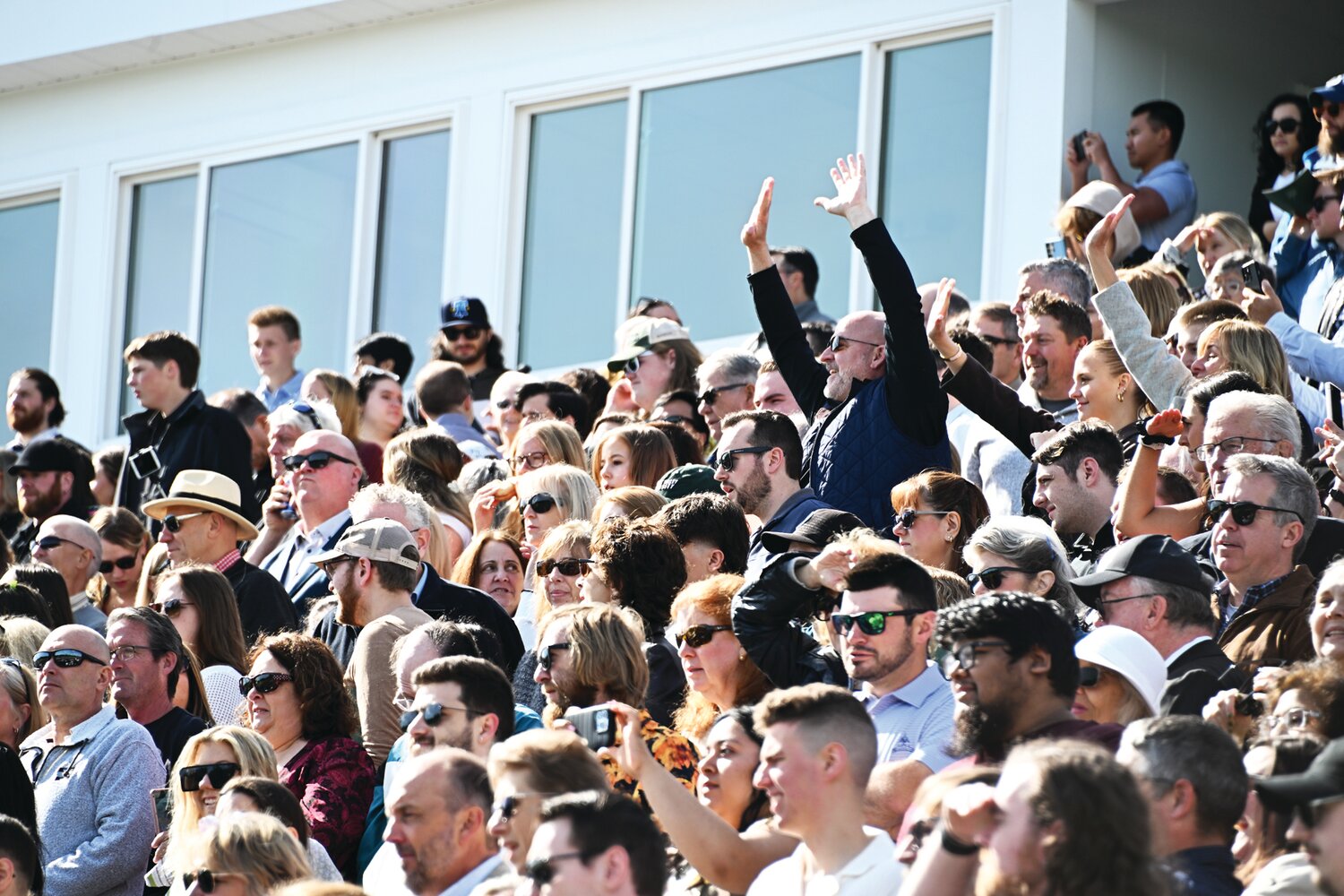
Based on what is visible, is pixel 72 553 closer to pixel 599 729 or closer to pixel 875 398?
pixel 875 398

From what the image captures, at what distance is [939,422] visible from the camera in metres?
8.41

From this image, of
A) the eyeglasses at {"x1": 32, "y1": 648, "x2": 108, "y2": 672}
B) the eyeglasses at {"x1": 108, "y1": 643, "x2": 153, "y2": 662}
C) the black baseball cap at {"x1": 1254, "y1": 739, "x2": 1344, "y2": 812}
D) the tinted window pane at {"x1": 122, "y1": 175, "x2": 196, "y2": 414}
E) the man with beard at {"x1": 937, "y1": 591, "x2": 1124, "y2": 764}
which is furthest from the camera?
the tinted window pane at {"x1": 122, "y1": 175, "x2": 196, "y2": 414}

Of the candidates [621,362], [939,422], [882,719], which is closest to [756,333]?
[621,362]

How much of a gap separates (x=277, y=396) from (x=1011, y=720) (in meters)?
9.24

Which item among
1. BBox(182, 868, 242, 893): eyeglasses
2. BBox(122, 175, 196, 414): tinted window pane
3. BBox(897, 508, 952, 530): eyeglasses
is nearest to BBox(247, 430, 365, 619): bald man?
BBox(897, 508, 952, 530): eyeglasses

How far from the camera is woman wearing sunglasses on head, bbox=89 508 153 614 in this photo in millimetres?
10969

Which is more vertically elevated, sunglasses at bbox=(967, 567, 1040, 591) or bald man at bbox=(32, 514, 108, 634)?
sunglasses at bbox=(967, 567, 1040, 591)

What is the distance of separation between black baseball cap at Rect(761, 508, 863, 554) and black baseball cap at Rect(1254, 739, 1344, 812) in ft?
8.72

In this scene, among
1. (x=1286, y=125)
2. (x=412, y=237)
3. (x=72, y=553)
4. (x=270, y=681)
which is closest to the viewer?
(x=270, y=681)

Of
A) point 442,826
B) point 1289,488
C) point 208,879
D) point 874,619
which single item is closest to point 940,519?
point 1289,488

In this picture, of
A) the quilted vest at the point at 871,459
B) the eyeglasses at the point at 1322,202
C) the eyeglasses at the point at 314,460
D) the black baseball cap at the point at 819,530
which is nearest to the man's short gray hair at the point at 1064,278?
the eyeglasses at the point at 1322,202

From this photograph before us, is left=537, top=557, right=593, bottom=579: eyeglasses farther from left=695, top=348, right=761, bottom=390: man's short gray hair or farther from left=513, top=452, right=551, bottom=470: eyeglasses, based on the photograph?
left=695, top=348, right=761, bottom=390: man's short gray hair

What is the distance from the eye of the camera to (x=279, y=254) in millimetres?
17797

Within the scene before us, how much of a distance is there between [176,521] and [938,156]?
20.3 feet
